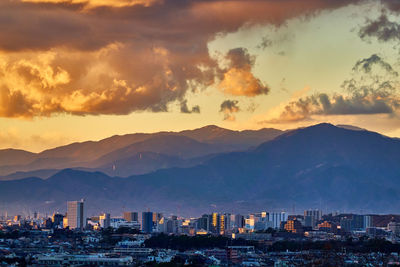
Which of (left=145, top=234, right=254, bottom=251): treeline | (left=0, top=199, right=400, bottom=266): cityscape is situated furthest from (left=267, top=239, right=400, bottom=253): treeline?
(left=145, top=234, right=254, bottom=251): treeline

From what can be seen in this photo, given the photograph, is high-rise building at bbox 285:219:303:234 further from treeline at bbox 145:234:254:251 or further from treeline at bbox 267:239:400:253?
treeline at bbox 267:239:400:253

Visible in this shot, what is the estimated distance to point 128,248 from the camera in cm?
11681

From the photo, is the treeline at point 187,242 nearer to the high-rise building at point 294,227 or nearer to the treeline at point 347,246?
the treeline at point 347,246

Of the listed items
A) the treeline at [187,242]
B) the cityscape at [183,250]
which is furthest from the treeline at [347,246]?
the treeline at [187,242]

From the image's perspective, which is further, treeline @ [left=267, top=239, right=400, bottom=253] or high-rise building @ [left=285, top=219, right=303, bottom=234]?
high-rise building @ [left=285, top=219, right=303, bottom=234]

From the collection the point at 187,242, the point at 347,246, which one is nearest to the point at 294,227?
the point at 187,242

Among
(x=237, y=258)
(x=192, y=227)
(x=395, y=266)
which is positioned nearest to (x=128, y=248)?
(x=237, y=258)

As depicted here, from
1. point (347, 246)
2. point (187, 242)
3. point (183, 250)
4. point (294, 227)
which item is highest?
point (294, 227)

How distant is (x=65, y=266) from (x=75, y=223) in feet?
368

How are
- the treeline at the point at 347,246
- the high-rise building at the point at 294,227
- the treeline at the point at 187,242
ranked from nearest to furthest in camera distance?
the treeline at the point at 347,246, the treeline at the point at 187,242, the high-rise building at the point at 294,227

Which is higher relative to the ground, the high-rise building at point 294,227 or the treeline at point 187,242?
the high-rise building at point 294,227

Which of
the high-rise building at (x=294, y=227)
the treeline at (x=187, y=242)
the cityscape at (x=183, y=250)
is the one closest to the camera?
the cityscape at (x=183, y=250)

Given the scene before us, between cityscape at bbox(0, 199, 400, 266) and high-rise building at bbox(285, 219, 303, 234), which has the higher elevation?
high-rise building at bbox(285, 219, 303, 234)

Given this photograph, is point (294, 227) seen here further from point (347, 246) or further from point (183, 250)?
point (183, 250)
